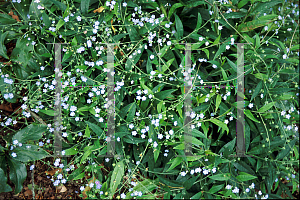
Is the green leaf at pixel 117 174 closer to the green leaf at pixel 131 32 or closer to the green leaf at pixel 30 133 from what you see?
the green leaf at pixel 30 133

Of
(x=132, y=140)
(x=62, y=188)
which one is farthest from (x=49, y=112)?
(x=62, y=188)

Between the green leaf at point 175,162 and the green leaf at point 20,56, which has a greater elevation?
the green leaf at point 20,56

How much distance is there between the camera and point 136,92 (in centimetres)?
201

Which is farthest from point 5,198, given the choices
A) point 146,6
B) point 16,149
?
point 146,6

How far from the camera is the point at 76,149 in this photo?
2008 millimetres

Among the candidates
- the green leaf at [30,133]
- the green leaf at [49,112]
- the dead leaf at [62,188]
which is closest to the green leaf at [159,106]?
the green leaf at [49,112]

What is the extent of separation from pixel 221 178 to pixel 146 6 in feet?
5.49

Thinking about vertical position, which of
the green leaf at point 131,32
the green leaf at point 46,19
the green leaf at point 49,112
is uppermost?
the green leaf at point 46,19

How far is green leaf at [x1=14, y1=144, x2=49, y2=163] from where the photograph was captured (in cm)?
202

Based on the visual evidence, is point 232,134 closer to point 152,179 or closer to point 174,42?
point 152,179

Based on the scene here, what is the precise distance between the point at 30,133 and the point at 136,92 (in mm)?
982

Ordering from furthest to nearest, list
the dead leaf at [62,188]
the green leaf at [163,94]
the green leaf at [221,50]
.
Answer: the dead leaf at [62,188]
the green leaf at [221,50]
the green leaf at [163,94]

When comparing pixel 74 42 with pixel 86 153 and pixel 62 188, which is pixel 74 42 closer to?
pixel 86 153

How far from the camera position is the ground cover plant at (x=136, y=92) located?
1.95 meters
